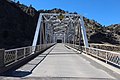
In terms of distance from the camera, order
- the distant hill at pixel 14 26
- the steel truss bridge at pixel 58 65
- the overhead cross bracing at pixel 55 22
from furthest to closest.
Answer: the distant hill at pixel 14 26
the overhead cross bracing at pixel 55 22
the steel truss bridge at pixel 58 65

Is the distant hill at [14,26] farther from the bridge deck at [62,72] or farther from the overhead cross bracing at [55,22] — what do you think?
the bridge deck at [62,72]

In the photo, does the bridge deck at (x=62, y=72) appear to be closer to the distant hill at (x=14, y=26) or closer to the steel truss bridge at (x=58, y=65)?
the steel truss bridge at (x=58, y=65)

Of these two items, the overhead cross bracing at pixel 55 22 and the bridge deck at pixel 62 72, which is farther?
the overhead cross bracing at pixel 55 22

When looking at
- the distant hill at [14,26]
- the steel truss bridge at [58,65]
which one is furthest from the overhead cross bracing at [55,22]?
the distant hill at [14,26]

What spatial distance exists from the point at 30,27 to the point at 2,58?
105 m

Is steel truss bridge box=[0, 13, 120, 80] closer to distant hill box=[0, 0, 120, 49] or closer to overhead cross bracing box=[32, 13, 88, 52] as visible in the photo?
overhead cross bracing box=[32, 13, 88, 52]

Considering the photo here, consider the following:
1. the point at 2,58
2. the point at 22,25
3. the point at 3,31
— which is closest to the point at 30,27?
the point at 22,25

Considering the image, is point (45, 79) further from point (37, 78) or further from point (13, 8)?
point (13, 8)

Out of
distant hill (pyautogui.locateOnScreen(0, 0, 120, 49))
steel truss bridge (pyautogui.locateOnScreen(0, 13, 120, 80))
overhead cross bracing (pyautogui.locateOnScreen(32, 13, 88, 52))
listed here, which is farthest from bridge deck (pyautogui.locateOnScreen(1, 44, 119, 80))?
distant hill (pyautogui.locateOnScreen(0, 0, 120, 49))

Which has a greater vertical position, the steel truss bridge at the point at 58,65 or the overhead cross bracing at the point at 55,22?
the overhead cross bracing at the point at 55,22

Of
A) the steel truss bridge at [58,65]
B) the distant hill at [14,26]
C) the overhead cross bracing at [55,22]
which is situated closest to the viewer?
the steel truss bridge at [58,65]

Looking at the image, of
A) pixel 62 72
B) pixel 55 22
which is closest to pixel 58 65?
pixel 62 72

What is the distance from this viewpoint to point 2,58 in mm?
12438

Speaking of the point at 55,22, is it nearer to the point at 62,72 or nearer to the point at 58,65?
the point at 58,65
